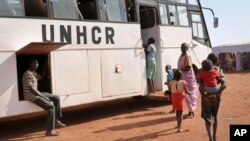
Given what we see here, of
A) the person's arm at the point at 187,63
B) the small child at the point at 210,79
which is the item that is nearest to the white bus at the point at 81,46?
the person's arm at the point at 187,63

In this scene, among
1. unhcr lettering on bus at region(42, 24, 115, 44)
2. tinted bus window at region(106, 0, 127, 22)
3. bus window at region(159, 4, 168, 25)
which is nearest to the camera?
unhcr lettering on bus at region(42, 24, 115, 44)

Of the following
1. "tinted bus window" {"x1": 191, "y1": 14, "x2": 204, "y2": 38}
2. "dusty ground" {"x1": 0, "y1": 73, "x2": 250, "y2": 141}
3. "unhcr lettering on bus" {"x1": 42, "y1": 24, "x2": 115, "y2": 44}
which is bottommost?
"dusty ground" {"x1": 0, "y1": 73, "x2": 250, "y2": 141}

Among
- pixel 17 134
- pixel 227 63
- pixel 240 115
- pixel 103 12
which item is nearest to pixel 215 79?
pixel 240 115

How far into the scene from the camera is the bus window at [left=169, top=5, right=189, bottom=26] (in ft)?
36.1

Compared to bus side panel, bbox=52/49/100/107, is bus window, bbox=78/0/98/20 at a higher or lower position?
higher

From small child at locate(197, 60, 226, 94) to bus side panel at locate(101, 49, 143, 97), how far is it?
303 cm

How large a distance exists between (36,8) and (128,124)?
321 centimetres

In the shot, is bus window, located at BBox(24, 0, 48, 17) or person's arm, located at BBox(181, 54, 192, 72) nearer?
bus window, located at BBox(24, 0, 48, 17)

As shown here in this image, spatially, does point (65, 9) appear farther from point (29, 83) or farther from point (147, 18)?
point (147, 18)

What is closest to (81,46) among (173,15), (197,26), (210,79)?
(210,79)

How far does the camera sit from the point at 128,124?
8.45m

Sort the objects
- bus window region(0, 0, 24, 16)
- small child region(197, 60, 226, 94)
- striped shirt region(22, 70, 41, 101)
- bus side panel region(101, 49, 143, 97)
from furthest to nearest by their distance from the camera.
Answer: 1. bus side panel region(101, 49, 143, 97)
2. striped shirt region(22, 70, 41, 101)
3. bus window region(0, 0, 24, 16)
4. small child region(197, 60, 226, 94)

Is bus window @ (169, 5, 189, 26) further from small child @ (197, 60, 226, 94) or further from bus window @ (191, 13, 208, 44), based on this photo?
small child @ (197, 60, 226, 94)

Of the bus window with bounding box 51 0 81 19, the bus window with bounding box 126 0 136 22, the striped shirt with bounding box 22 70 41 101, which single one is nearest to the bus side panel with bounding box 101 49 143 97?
the bus window with bounding box 126 0 136 22
